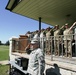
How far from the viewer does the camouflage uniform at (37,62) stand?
420cm

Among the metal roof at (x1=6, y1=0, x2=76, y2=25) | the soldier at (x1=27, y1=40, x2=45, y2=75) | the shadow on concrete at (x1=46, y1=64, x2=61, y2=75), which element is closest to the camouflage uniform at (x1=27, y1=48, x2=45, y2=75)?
the soldier at (x1=27, y1=40, x2=45, y2=75)

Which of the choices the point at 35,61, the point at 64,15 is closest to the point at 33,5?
the point at 64,15

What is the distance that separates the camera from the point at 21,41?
28.3 ft

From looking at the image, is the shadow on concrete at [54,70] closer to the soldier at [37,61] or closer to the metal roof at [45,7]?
the soldier at [37,61]

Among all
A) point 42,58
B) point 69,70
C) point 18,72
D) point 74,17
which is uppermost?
point 74,17

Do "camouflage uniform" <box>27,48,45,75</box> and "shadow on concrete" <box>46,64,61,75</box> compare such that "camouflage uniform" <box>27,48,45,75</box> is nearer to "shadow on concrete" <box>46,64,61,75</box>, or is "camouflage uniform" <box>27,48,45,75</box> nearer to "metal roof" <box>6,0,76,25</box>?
"shadow on concrete" <box>46,64,61,75</box>

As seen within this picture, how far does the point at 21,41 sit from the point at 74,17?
4263mm

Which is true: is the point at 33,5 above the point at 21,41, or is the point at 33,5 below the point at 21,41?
above

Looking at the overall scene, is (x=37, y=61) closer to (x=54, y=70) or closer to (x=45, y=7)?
(x=54, y=70)

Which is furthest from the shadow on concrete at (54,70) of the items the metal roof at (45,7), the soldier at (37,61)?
the metal roof at (45,7)

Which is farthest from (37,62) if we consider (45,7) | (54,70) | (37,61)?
(45,7)

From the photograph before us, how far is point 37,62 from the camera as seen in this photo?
4.31 meters

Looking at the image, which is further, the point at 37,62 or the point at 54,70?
the point at 54,70

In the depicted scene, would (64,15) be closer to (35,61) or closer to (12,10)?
(12,10)
